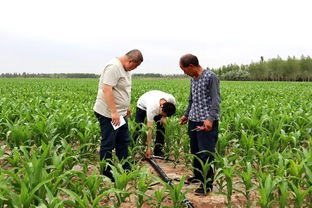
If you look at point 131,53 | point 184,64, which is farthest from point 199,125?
point 131,53

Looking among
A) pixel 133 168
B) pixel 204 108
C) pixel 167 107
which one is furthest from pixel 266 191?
pixel 167 107

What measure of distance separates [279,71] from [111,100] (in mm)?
77845

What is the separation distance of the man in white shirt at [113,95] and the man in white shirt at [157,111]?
74cm

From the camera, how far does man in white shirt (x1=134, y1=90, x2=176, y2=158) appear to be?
487cm

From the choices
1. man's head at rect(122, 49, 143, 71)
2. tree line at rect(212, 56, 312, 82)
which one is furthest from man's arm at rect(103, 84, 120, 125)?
tree line at rect(212, 56, 312, 82)

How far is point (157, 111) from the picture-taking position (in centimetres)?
507

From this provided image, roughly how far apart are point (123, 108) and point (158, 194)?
143cm

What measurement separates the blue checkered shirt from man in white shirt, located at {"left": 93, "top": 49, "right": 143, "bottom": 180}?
0.72 meters

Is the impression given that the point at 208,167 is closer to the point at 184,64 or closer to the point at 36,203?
the point at 184,64

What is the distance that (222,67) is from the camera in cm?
10119

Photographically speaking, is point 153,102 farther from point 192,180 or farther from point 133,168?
point 133,168

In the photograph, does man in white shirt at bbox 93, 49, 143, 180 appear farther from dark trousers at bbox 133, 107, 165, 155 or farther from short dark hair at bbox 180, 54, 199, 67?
dark trousers at bbox 133, 107, 165, 155

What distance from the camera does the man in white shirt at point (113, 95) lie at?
149 inches

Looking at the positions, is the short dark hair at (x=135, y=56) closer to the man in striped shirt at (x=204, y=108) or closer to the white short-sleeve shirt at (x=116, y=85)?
the white short-sleeve shirt at (x=116, y=85)
